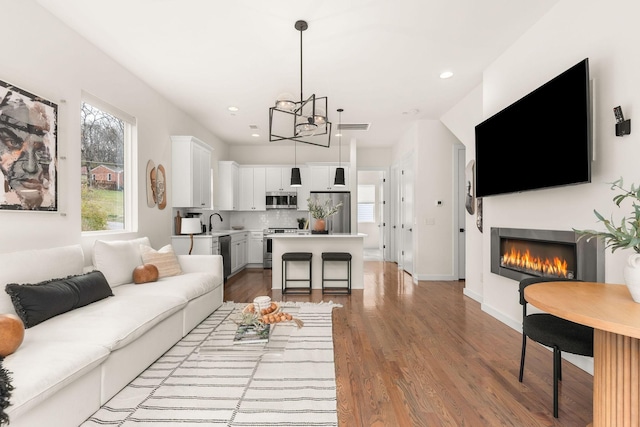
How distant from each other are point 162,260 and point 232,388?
6.46ft

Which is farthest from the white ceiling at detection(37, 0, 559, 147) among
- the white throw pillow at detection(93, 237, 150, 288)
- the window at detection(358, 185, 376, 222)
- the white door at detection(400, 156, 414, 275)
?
the window at detection(358, 185, 376, 222)

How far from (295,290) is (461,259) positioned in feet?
9.84

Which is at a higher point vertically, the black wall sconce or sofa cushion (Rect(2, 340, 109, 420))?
the black wall sconce

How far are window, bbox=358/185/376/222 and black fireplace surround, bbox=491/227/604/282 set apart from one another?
7.10 m

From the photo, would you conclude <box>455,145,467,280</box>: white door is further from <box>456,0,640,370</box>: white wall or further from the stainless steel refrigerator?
the stainless steel refrigerator

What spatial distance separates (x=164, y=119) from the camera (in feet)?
15.6

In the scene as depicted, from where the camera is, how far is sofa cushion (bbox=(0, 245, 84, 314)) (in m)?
2.10

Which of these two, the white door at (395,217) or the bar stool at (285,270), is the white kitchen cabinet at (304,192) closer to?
the white door at (395,217)

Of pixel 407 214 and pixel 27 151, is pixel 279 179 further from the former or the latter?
pixel 27 151

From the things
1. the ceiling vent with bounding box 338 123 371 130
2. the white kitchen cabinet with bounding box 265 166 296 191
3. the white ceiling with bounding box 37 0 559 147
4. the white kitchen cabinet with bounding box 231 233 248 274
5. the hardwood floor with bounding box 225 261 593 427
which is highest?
the white ceiling with bounding box 37 0 559 147

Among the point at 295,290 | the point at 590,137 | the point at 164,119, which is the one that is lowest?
the point at 295,290

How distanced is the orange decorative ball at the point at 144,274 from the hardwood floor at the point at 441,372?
1975 mm

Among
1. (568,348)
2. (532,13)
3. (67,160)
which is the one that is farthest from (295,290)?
(532,13)

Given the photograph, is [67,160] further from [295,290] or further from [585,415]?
[585,415]
